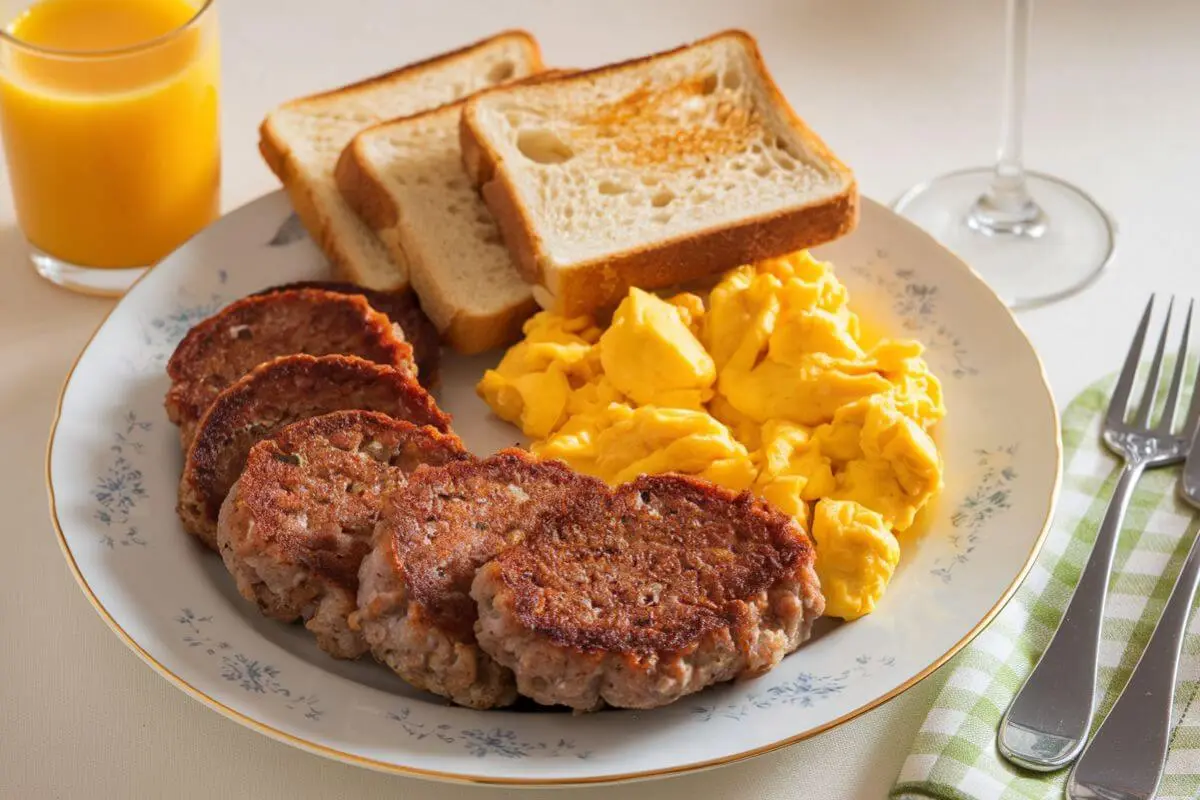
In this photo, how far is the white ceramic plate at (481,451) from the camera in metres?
2.79

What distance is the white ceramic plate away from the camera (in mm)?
2791

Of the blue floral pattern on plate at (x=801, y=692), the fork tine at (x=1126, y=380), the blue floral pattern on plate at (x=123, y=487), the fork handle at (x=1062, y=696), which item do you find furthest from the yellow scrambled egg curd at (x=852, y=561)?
the blue floral pattern on plate at (x=123, y=487)

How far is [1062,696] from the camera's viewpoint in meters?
3.00

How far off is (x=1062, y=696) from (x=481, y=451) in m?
1.47

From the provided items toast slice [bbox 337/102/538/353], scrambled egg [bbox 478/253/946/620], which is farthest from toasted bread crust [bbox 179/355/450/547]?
toast slice [bbox 337/102/538/353]

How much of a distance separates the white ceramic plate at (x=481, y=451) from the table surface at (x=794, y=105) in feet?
0.64

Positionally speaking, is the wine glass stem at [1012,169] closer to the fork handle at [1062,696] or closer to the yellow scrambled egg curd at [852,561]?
the fork handle at [1062,696]

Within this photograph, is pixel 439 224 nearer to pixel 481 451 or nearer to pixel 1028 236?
pixel 481 451

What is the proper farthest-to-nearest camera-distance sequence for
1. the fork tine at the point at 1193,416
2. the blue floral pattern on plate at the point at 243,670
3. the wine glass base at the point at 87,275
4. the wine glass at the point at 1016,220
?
the wine glass at the point at 1016,220
the wine glass base at the point at 87,275
the fork tine at the point at 1193,416
the blue floral pattern on plate at the point at 243,670

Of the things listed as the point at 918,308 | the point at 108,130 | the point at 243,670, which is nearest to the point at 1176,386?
the point at 918,308

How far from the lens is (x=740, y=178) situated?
4.09 metres

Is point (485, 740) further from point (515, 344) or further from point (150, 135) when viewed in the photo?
point (150, 135)

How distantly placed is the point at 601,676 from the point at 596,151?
74.6 inches

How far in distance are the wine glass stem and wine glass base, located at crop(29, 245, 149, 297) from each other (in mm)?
2601
